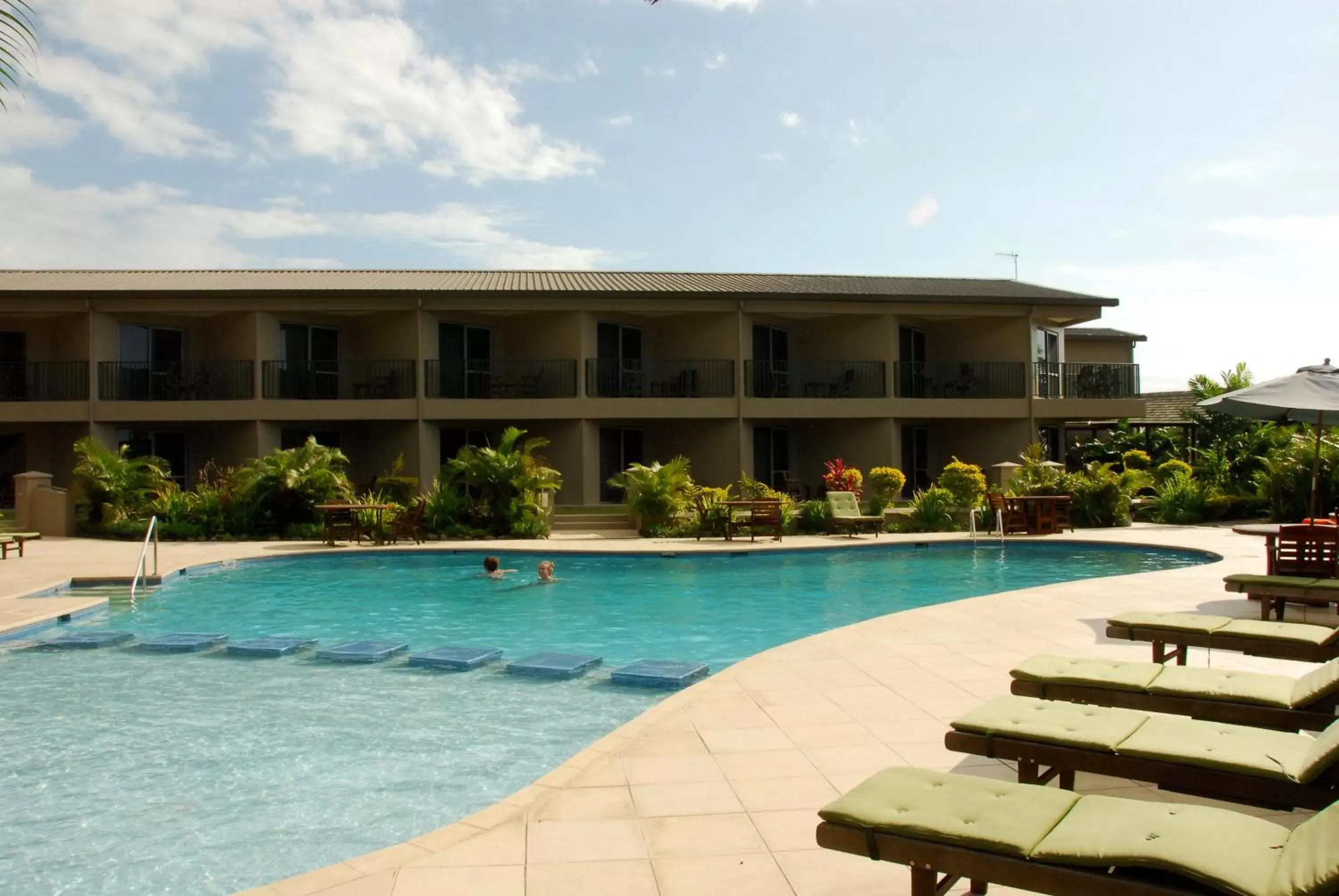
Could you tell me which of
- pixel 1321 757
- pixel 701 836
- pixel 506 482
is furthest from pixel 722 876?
pixel 506 482

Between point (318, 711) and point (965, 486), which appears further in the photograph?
point (965, 486)

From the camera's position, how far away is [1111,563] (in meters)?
16.5

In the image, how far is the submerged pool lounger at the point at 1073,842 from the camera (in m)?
2.68

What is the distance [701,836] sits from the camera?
4.09 meters

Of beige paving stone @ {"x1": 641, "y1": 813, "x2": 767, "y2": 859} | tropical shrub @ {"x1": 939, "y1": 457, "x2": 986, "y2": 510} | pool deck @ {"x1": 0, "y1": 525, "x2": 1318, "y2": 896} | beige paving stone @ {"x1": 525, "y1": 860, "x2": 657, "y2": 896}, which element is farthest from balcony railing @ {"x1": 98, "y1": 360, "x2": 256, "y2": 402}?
beige paving stone @ {"x1": 525, "y1": 860, "x2": 657, "y2": 896}

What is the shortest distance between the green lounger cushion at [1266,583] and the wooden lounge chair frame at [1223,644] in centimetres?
252

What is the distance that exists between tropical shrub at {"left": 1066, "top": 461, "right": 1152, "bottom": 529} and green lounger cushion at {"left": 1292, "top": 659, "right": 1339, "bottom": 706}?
16.9 metres

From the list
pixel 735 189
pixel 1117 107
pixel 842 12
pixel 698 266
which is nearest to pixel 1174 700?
pixel 842 12

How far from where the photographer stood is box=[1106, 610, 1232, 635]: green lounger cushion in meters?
6.34

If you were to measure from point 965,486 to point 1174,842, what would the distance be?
61.0 feet

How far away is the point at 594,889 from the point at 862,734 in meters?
2.33

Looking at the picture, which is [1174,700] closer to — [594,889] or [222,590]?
[594,889]

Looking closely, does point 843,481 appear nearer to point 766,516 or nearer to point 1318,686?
point 766,516

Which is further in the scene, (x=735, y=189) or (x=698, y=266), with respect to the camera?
(x=698, y=266)
